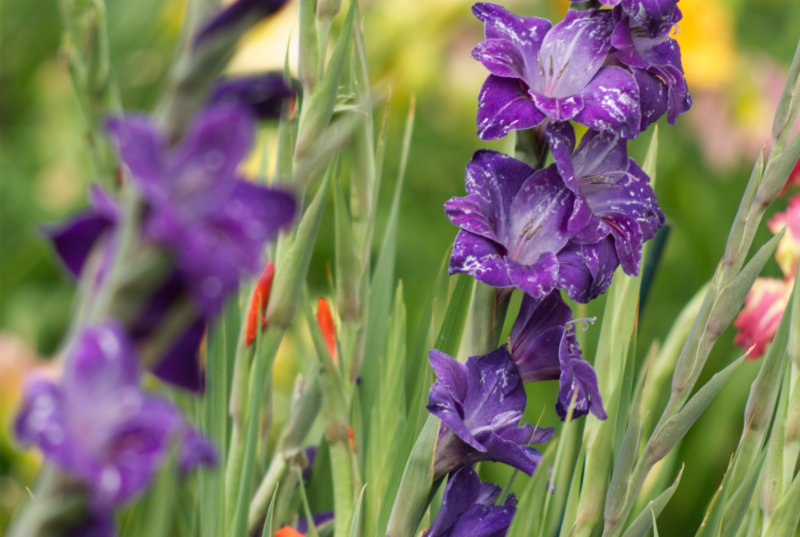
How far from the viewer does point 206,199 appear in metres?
0.15

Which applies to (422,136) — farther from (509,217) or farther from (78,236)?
(78,236)

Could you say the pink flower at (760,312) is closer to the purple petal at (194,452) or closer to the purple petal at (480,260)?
the purple petal at (480,260)

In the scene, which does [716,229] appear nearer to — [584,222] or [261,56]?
[261,56]

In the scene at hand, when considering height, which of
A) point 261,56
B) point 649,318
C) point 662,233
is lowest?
point 649,318

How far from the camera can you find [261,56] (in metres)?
1.26

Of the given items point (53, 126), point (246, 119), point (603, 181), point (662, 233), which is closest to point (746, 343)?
point (662, 233)

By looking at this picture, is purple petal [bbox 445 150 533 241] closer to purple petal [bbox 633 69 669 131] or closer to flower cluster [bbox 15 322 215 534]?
purple petal [bbox 633 69 669 131]

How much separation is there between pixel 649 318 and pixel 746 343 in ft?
2.75

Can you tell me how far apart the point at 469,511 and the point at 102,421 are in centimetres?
19

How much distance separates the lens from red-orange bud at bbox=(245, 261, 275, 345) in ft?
1.18

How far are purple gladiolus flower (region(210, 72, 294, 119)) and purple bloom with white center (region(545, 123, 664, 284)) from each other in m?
0.16

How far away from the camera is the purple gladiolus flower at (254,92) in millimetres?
168

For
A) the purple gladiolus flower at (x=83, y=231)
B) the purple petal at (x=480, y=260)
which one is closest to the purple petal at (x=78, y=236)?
the purple gladiolus flower at (x=83, y=231)

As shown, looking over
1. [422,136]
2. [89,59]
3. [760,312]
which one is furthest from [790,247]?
[422,136]
